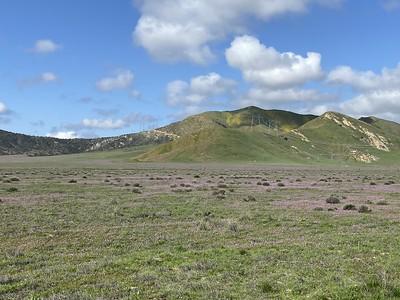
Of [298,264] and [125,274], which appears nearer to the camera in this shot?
[125,274]

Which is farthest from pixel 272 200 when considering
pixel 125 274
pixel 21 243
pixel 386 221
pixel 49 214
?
pixel 125 274

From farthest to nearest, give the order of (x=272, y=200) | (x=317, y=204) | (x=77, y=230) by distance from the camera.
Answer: (x=272, y=200)
(x=317, y=204)
(x=77, y=230)

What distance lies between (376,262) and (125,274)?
7.63m

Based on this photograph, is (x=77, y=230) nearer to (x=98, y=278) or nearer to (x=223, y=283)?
(x=98, y=278)

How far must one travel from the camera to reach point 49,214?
27.8 m

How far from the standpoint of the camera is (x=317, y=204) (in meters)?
35.0

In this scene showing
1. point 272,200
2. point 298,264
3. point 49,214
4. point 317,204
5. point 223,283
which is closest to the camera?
point 223,283

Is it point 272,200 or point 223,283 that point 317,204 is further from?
point 223,283

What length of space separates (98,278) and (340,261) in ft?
24.2

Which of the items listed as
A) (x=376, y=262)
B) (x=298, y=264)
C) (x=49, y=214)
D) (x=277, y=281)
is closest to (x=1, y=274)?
(x=277, y=281)

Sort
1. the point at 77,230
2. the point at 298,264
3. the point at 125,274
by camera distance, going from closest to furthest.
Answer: the point at 125,274
the point at 298,264
the point at 77,230

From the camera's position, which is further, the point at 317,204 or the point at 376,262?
the point at 317,204

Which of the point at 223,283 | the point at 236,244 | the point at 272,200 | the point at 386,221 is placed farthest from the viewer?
the point at 272,200

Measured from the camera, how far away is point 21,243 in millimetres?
19031
